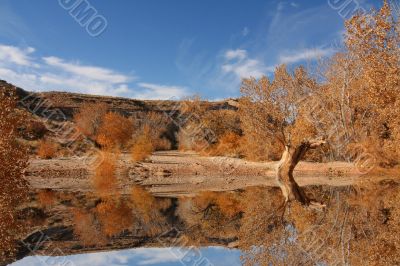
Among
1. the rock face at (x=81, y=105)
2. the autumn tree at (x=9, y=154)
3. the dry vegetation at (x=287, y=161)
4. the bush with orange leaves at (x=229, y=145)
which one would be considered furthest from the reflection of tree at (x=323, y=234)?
the rock face at (x=81, y=105)

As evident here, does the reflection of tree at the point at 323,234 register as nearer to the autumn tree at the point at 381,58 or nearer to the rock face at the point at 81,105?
the autumn tree at the point at 381,58

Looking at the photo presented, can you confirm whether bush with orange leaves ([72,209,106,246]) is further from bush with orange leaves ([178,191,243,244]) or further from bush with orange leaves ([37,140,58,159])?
bush with orange leaves ([37,140,58,159])

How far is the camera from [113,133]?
50.8m

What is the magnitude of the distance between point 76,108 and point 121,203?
5898 centimetres

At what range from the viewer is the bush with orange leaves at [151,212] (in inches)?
455

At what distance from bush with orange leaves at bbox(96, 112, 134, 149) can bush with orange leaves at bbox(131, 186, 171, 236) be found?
30.0 m

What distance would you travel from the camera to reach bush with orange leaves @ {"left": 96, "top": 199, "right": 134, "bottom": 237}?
36.7 feet

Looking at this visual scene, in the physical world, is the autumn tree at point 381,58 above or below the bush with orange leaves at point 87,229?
above

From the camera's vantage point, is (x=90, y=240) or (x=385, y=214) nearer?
(x=90, y=240)

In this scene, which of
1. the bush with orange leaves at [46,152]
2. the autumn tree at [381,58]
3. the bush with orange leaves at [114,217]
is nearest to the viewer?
the bush with orange leaves at [114,217]

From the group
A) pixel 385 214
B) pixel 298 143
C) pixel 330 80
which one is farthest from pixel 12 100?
pixel 330 80

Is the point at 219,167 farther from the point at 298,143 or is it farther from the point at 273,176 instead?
the point at 298,143

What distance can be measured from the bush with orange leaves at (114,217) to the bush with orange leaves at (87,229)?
0.23m

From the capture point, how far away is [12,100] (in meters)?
16.6
